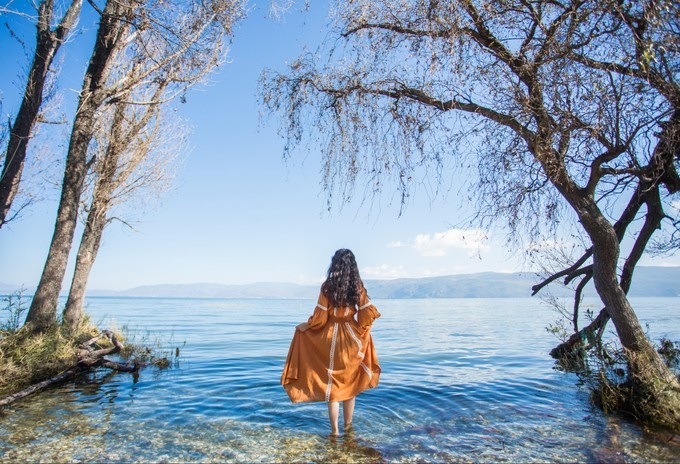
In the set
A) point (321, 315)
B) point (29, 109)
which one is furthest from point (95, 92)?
point (321, 315)

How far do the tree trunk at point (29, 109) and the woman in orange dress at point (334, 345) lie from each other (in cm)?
647

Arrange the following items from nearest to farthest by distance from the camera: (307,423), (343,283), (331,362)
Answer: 1. (343,283)
2. (331,362)
3. (307,423)

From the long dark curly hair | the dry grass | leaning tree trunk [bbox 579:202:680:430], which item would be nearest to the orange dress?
the long dark curly hair

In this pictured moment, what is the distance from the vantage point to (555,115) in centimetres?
574

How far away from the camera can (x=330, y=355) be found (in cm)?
580

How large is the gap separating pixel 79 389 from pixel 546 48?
938 centimetres

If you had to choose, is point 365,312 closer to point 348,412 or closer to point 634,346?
point 348,412

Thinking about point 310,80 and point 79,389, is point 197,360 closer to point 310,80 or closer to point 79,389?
point 79,389

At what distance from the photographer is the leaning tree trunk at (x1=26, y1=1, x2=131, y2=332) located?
28.7 ft

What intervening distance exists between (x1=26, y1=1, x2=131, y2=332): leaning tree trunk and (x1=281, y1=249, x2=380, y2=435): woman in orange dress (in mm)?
5803

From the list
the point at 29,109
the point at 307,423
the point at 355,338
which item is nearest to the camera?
the point at 355,338

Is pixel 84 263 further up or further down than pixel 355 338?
further up

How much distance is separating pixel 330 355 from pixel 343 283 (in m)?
0.97

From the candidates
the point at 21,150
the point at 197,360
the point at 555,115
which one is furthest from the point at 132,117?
the point at 555,115
